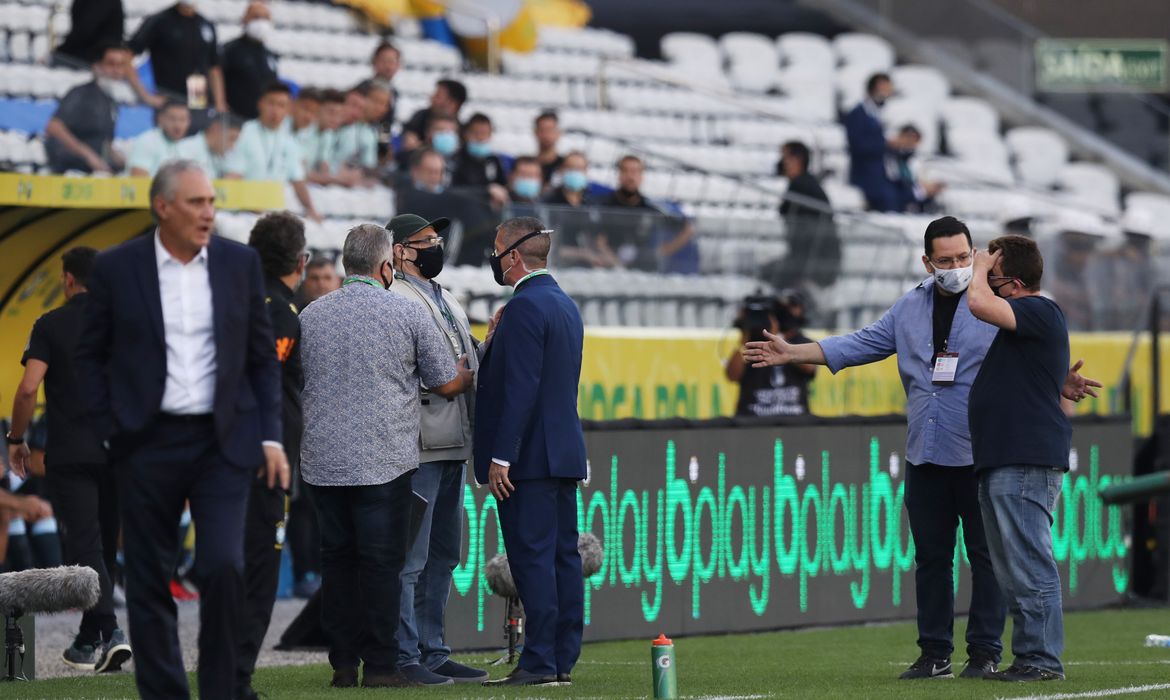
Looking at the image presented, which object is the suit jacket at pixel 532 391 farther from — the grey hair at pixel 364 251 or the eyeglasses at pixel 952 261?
the eyeglasses at pixel 952 261

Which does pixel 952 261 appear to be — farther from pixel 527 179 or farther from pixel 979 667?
pixel 527 179

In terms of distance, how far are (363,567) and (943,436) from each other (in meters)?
2.79

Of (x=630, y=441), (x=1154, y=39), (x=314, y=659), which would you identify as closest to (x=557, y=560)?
(x=314, y=659)

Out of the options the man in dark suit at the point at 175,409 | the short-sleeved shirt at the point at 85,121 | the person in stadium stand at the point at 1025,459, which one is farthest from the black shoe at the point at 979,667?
the short-sleeved shirt at the point at 85,121

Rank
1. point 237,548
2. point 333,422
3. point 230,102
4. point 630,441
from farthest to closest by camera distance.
Answer: point 230,102, point 630,441, point 333,422, point 237,548

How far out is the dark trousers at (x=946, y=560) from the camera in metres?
10.1

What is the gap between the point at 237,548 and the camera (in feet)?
24.4

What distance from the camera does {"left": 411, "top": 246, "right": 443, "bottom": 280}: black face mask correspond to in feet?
32.8

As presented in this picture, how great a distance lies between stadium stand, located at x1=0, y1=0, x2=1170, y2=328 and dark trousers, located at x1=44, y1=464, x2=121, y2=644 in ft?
12.6

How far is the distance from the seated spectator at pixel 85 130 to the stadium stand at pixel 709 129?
0.09m

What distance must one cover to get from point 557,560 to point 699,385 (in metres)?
7.31

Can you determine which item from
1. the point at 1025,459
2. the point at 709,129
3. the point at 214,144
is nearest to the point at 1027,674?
the point at 1025,459

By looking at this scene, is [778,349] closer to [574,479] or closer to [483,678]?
[574,479]

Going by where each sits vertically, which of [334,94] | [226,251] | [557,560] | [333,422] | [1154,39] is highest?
[1154,39]
